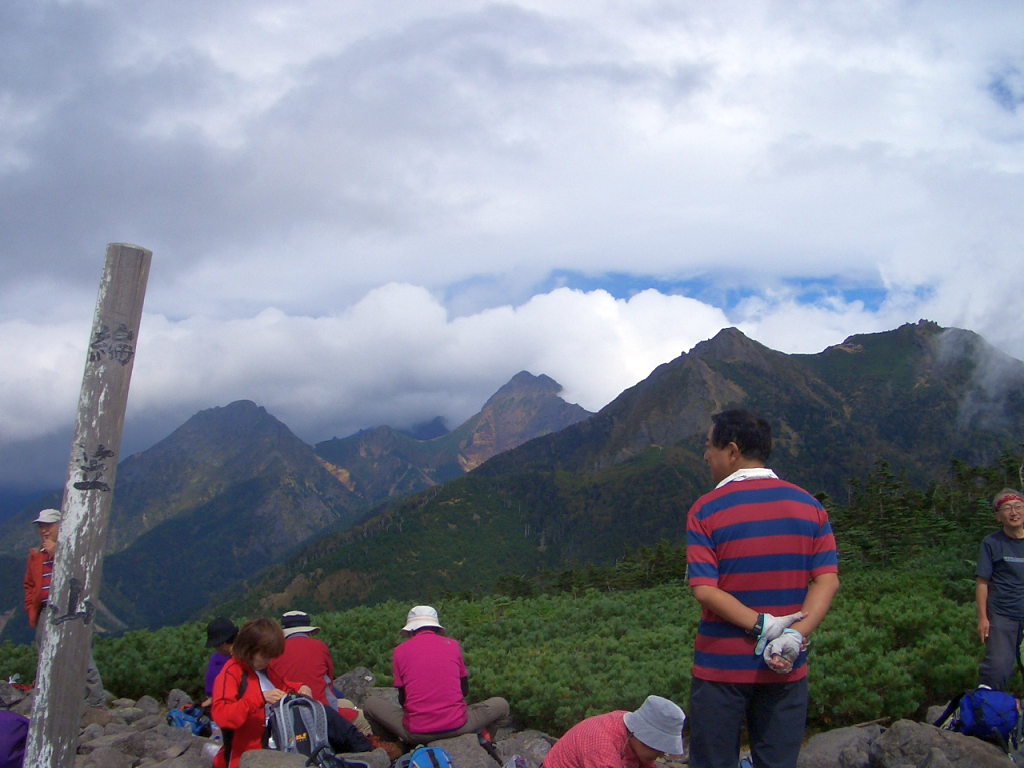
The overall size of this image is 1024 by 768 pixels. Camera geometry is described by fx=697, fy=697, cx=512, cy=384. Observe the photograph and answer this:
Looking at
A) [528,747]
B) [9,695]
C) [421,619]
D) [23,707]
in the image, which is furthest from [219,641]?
[528,747]

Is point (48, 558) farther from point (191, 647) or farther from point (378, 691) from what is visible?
point (378, 691)

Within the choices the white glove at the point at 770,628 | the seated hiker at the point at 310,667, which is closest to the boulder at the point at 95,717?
the seated hiker at the point at 310,667

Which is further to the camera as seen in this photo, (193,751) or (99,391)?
(193,751)

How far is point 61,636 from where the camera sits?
409cm

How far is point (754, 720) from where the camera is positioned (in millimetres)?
3510

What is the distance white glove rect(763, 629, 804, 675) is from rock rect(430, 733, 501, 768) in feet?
10.4

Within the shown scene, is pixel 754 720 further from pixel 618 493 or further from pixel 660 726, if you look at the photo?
pixel 618 493

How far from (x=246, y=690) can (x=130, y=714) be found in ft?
11.7

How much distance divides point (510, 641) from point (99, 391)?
741cm

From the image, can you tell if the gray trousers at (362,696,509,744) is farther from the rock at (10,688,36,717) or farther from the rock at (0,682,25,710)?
the rock at (0,682,25,710)

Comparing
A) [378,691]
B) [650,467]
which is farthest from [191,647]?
[650,467]

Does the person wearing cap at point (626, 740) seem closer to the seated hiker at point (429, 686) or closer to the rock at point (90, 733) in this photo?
the seated hiker at point (429, 686)

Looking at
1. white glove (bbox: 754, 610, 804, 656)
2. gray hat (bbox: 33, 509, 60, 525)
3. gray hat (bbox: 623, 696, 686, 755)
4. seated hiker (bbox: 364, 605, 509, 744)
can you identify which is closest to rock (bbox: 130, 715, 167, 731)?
gray hat (bbox: 33, 509, 60, 525)

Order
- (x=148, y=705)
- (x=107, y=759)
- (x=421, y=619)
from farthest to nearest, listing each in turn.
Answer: (x=148, y=705)
(x=421, y=619)
(x=107, y=759)
